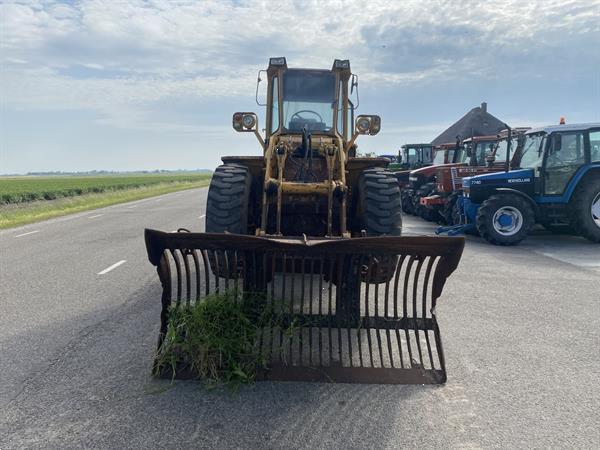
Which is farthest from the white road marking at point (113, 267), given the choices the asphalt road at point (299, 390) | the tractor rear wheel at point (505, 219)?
the tractor rear wheel at point (505, 219)

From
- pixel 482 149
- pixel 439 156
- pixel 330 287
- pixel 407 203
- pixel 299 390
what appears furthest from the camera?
pixel 439 156

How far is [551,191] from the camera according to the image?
33.9 ft

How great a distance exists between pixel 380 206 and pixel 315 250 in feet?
5.55

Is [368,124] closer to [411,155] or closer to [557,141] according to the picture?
[557,141]

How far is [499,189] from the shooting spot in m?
10.4

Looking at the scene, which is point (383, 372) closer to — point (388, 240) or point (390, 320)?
point (390, 320)

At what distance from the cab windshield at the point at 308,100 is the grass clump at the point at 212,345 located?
3.28 metres

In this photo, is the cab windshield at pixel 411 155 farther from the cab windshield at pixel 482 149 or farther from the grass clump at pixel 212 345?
the grass clump at pixel 212 345

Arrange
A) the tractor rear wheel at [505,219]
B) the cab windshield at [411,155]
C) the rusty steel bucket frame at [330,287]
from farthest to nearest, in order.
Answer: the cab windshield at [411,155] < the tractor rear wheel at [505,219] < the rusty steel bucket frame at [330,287]

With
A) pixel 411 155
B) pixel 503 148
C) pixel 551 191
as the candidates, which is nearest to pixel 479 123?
pixel 411 155

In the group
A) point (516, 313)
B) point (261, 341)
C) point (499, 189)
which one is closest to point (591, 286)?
point (516, 313)

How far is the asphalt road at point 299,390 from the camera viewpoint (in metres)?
2.90

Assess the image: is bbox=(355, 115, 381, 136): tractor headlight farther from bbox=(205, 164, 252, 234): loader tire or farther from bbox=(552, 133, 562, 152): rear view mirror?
bbox=(552, 133, 562, 152): rear view mirror

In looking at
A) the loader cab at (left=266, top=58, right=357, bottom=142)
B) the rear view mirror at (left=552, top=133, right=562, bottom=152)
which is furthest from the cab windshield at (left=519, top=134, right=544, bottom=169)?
the loader cab at (left=266, top=58, right=357, bottom=142)
